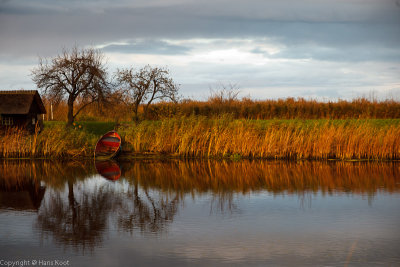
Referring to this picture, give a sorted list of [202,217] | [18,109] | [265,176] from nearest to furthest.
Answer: [202,217], [265,176], [18,109]

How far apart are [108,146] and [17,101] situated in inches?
327

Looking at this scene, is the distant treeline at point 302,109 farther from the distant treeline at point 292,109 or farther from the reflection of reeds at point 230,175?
the reflection of reeds at point 230,175

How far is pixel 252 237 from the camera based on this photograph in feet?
27.1

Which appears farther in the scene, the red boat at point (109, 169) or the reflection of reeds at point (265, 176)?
the red boat at point (109, 169)

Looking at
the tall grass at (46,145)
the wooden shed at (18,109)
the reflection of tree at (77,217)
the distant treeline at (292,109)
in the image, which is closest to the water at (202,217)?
the reflection of tree at (77,217)

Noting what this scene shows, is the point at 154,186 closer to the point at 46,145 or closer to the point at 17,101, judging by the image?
the point at 46,145

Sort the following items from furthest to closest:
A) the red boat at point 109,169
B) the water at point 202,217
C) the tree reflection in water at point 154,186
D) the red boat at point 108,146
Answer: the red boat at point 108,146 → the red boat at point 109,169 → the tree reflection in water at point 154,186 → the water at point 202,217

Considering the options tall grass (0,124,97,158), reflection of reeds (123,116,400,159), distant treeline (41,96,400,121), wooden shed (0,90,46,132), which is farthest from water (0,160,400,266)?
distant treeline (41,96,400,121)

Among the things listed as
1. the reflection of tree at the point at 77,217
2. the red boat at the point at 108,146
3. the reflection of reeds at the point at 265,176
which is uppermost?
the red boat at the point at 108,146

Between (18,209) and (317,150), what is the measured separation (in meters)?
13.3

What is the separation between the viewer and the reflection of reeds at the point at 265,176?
1344cm

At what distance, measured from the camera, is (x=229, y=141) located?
20.9 metres

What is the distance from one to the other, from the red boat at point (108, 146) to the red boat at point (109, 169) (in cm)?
74

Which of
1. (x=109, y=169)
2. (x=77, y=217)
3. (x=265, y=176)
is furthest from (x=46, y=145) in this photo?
(x=77, y=217)
